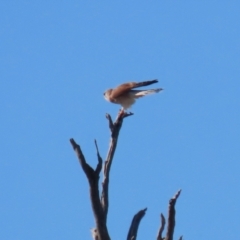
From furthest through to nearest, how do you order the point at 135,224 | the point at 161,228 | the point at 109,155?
the point at 109,155
the point at 135,224
the point at 161,228

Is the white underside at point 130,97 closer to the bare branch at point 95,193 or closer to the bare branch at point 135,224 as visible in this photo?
the bare branch at point 135,224

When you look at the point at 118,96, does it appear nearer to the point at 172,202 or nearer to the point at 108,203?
the point at 108,203

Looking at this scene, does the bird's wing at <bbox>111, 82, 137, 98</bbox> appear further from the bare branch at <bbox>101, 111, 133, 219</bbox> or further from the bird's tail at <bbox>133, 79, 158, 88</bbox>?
the bare branch at <bbox>101, 111, 133, 219</bbox>

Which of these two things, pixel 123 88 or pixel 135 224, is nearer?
pixel 135 224

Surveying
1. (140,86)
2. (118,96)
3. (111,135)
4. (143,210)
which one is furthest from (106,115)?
(118,96)

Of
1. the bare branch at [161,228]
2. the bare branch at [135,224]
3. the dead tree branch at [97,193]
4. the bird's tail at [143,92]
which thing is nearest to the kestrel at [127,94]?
the bird's tail at [143,92]

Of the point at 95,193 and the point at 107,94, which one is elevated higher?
the point at 107,94

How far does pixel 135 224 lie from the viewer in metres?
5.75

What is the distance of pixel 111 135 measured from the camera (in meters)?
Result: 6.43

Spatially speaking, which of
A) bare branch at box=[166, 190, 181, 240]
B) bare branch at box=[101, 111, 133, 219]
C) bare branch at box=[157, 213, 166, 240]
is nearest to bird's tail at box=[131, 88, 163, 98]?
bare branch at box=[101, 111, 133, 219]

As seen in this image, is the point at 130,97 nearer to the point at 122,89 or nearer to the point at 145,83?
the point at 122,89

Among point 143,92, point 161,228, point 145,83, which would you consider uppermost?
point 143,92

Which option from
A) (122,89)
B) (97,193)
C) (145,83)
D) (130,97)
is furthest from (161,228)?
(122,89)

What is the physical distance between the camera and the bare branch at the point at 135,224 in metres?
5.65
